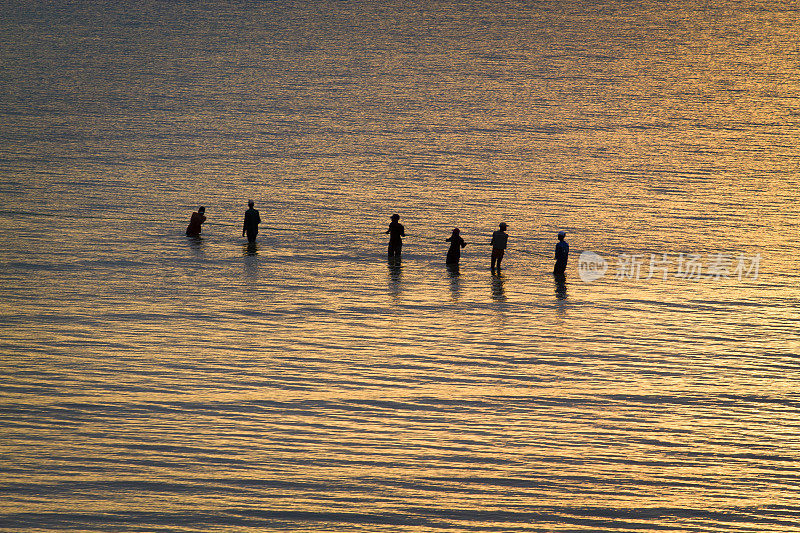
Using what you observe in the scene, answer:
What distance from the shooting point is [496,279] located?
29.0 metres

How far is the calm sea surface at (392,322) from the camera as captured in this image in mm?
13984

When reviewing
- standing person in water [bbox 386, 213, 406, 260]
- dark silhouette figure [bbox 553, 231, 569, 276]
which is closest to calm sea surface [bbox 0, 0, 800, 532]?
dark silhouette figure [bbox 553, 231, 569, 276]

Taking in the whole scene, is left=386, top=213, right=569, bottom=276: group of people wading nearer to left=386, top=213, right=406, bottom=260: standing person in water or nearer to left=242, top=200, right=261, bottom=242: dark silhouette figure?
left=386, top=213, right=406, bottom=260: standing person in water

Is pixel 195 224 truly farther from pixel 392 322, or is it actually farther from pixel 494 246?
pixel 392 322

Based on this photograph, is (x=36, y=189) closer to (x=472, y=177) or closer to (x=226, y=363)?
(x=472, y=177)

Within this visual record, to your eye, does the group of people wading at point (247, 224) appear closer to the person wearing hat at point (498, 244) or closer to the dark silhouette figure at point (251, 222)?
the dark silhouette figure at point (251, 222)

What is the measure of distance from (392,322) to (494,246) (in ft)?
24.5

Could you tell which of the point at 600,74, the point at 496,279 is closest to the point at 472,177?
the point at 496,279

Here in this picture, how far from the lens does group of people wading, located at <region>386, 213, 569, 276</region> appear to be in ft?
95.3

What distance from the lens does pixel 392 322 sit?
2336 cm

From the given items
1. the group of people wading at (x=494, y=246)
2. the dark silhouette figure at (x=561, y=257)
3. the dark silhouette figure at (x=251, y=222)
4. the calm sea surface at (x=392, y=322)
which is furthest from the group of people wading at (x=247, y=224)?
the dark silhouette figure at (x=561, y=257)

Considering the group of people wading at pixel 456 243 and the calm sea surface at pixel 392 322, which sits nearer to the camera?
the calm sea surface at pixel 392 322

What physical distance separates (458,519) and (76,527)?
5.46 m

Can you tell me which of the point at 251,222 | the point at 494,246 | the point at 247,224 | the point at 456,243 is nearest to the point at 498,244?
the point at 494,246
